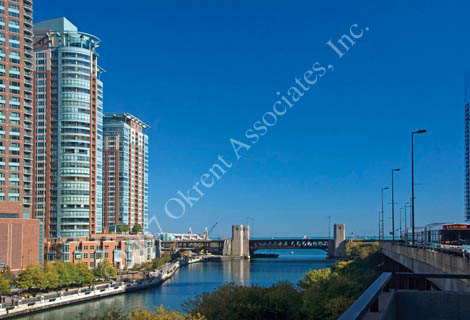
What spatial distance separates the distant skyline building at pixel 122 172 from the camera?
172m

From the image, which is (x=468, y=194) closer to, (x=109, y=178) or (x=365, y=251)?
(x=365, y=251)

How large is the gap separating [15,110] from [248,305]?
81269mm

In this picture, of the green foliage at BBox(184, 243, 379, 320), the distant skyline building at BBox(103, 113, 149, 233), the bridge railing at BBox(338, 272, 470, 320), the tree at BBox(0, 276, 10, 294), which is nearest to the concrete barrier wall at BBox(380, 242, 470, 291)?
the green foliage at BBox(184, 243, 379, 320)

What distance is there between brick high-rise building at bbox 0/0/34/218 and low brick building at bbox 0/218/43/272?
9.98 ft

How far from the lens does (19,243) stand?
313 feet

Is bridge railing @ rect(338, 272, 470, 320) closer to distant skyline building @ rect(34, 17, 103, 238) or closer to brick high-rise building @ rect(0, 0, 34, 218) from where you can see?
brick high-rise building @ rect(0, 0, 34, 218)

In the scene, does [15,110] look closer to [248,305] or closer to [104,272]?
[104,272]

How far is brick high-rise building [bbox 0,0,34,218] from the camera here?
9925 cm

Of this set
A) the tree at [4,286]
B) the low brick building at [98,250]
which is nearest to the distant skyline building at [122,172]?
the low brick building at [98,250]

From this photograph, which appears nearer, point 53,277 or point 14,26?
Result: point 53,277

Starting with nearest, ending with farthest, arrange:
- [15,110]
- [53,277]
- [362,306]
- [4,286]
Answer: [362,306], [4,286], [53,277], [15,110]

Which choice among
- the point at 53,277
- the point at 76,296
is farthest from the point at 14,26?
the point at 76,296

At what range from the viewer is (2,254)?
91938mm

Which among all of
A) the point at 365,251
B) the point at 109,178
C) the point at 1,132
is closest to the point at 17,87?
the point at 1,132
